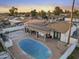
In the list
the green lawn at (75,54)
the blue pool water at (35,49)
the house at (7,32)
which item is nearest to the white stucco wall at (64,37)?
the green lawn at (75,54)

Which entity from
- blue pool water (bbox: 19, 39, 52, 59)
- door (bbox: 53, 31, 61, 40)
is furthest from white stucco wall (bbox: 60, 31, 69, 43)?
blue pool water (bbox: 19, 39, 52, 59)

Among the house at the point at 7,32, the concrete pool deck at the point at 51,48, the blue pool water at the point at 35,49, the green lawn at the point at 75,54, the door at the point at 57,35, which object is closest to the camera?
the concrete pool deck at the point at 51,48

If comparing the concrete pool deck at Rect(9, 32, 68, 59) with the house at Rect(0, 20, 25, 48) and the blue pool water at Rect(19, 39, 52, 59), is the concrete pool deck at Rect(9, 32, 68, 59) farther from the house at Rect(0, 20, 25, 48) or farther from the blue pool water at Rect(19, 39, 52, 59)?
the house at Rect(0, 20, 25, 48)

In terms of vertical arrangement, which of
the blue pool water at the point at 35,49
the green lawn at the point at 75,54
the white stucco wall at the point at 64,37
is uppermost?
the white stucco wall at the point at 64,37

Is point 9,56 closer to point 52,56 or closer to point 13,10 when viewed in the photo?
point 52,56

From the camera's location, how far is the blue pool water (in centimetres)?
1548

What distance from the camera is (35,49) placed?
17.7 metres

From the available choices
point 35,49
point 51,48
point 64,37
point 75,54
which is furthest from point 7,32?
point 75,54

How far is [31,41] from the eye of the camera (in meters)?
20.9

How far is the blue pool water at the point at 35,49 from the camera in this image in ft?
50.8

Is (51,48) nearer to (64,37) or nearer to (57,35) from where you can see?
(64,37)

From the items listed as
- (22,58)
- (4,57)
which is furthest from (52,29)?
(4,57)

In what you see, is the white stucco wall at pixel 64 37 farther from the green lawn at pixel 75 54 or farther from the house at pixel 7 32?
the house at pixel 7 32

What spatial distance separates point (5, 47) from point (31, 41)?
19.1ft
